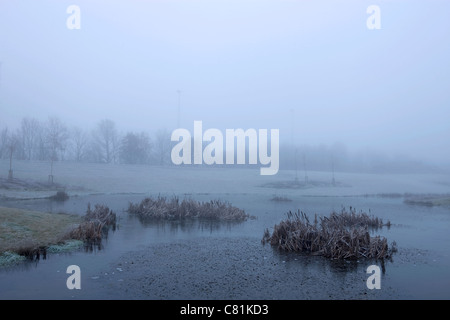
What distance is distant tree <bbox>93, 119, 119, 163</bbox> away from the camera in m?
79.4

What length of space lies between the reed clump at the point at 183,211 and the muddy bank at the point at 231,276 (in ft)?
27.3

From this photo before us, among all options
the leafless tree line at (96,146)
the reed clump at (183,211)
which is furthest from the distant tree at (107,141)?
the reed clump at (183,211)

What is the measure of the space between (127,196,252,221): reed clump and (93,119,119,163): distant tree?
59167mm

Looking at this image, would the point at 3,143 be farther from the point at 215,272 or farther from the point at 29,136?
the point at 215,272

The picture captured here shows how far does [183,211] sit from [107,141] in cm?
6300

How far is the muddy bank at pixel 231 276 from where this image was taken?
884 cm

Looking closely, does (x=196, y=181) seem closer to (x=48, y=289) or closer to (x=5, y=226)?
(x=5, y=226)

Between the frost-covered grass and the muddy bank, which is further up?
the frost-covered grass

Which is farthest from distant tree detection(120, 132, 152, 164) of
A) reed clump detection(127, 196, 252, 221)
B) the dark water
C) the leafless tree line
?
the dark water

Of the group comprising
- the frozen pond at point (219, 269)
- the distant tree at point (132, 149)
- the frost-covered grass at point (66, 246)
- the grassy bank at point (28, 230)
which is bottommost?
the frozen pond at point (219, 269)

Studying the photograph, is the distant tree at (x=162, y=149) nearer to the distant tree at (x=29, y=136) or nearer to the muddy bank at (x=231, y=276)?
the distant tree at (x=29, y=136)

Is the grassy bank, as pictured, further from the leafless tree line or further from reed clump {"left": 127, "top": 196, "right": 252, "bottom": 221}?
the leafless tree line
